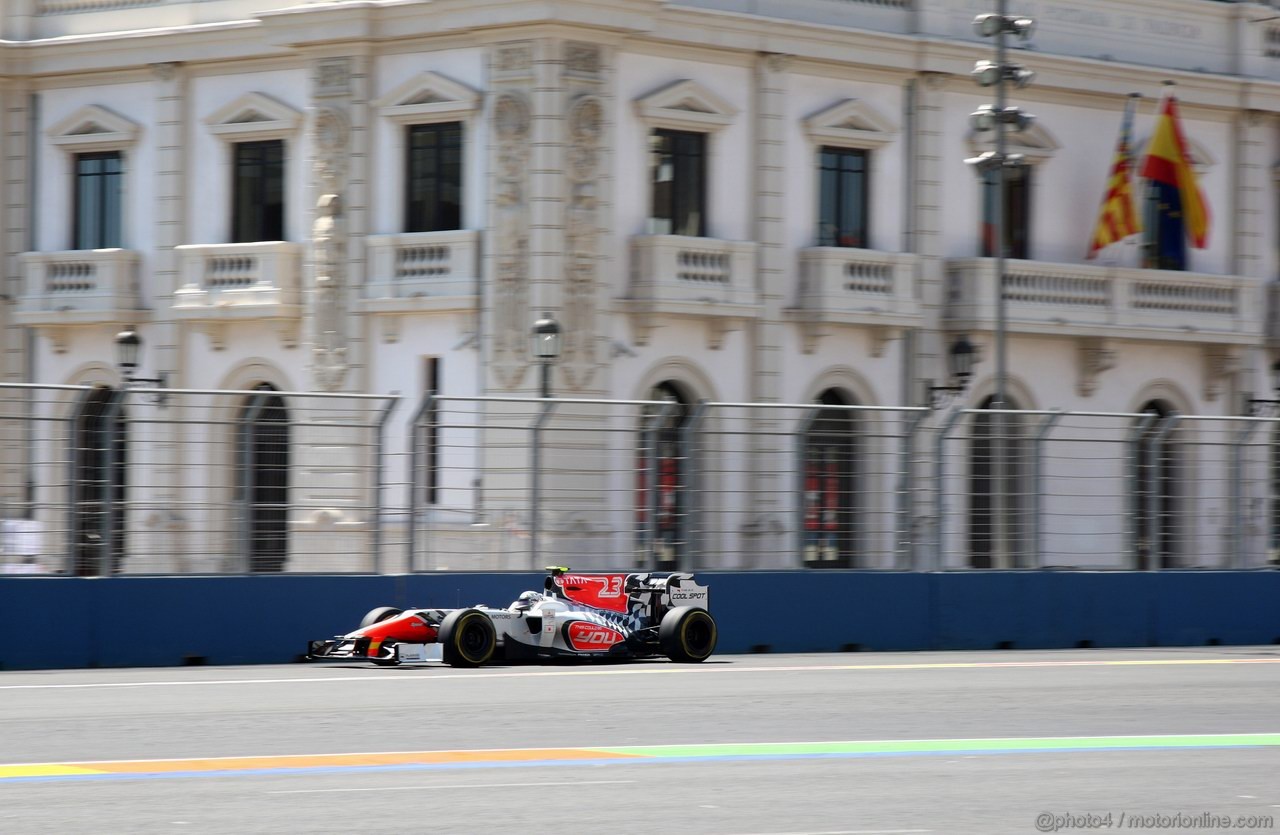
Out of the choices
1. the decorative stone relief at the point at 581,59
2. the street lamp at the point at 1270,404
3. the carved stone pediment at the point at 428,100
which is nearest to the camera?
the decorative stone relief at the point at 581,59

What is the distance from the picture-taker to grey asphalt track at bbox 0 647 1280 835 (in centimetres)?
959

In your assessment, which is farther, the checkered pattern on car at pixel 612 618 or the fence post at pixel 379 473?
the fence post at pixel 379 473

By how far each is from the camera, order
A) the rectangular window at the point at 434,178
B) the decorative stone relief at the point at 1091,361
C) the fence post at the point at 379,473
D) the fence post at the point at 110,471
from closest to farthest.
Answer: the fence post at the point at 110,471
the fence post at the point at 379,473
the rectangular window at the point at 434,178
the decorative stone relief at the point at 1091,361

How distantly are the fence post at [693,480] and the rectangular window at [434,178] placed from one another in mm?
13957

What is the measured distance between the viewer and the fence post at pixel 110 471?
17781 millimetres

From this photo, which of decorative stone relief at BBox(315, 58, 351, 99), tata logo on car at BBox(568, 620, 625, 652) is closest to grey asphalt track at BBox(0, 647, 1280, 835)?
tata logo on car at BBox(568, 620, 625, 652)

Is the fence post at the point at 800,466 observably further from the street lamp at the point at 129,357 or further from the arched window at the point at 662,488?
the street lamp at the point at 129,357

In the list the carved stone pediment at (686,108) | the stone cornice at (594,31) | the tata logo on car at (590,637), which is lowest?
the tata logo on car at (590,637)

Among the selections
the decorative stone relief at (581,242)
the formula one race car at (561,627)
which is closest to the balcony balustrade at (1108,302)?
the decorative stone relief at (581,242)

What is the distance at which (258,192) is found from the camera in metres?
36.0

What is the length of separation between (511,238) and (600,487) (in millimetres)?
12946

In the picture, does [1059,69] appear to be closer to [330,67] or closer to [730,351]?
[730,351]

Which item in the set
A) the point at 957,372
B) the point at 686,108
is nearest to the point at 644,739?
the point at 686,108

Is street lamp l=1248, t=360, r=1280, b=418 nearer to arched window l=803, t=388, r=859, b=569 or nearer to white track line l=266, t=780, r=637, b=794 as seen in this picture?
arched window l=803, t=388, r=859, b=569
